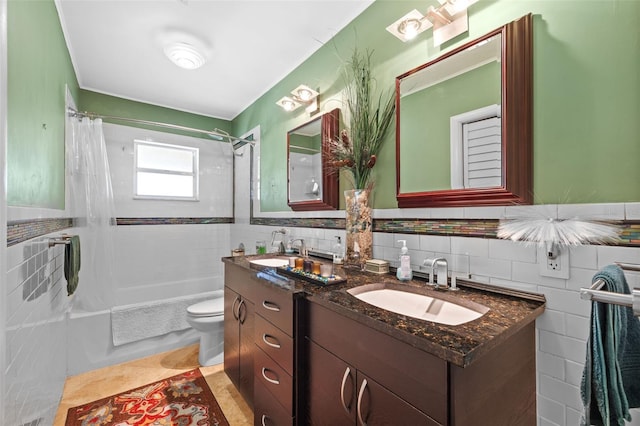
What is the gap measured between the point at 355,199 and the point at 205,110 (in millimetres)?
2560

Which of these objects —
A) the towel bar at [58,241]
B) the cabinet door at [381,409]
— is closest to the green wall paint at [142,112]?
the towel bar at [58,241]

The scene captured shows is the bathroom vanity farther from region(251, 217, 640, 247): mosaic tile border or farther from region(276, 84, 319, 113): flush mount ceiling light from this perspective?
region(276, 84, 319, 113): flush mount ceiling light

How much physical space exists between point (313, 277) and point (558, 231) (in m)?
0.94

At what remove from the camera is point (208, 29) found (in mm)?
1934

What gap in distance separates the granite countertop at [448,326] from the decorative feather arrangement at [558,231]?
0.21m

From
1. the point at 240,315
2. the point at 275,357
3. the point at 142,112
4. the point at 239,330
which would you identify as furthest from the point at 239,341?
the point at 142,112

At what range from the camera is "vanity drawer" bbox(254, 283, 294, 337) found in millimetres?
1222

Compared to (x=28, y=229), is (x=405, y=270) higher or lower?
lower

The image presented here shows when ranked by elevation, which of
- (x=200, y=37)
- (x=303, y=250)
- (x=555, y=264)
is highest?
(x=200, y=37)

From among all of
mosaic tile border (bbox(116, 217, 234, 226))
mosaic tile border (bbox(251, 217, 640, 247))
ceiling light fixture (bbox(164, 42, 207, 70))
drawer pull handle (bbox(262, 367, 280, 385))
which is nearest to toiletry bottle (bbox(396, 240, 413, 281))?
mosaic tile border (bbox(251, 217, 640, 247))

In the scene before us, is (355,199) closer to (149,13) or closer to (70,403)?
(149,13)

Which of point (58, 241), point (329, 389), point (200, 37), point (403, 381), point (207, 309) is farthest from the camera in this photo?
point (207, 309)

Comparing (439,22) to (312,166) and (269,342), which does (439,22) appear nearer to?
(312,166)

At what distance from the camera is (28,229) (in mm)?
1163
